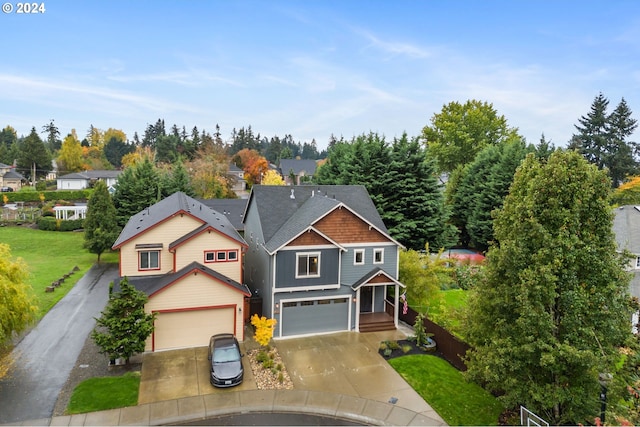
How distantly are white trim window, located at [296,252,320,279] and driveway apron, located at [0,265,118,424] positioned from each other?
1097cm

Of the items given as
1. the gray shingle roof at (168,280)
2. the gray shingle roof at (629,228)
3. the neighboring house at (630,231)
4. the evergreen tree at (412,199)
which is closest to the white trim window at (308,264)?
the gray shingle roof at (168,280)

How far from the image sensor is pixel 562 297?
38.1ft

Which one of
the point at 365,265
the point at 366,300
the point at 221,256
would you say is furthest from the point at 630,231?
the point at 221,256

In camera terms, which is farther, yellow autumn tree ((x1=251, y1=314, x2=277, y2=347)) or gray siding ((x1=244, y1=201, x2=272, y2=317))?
gray siding ((x1=244, y1=201, x2=272, y2=317))

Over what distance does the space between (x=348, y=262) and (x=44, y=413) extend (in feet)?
47.1

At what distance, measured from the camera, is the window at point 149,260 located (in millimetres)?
21047

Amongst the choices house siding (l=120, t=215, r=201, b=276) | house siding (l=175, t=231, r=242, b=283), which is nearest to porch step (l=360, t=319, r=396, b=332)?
house siding (l=175, t=231, r=242, b=283)

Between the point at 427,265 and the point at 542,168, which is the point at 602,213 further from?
the point at 427,265

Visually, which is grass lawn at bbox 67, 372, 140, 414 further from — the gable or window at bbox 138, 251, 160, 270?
the gable

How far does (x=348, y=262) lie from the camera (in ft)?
71.8

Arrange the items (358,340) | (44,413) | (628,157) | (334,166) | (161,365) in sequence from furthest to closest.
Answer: (628,157), (334,166), (358,340), (161,365), (44,413)

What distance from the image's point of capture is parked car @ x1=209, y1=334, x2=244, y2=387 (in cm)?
1571

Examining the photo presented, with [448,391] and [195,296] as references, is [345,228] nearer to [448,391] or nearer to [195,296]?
[195,296]

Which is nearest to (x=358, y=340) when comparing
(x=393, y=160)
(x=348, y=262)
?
(x=348, y=262)
